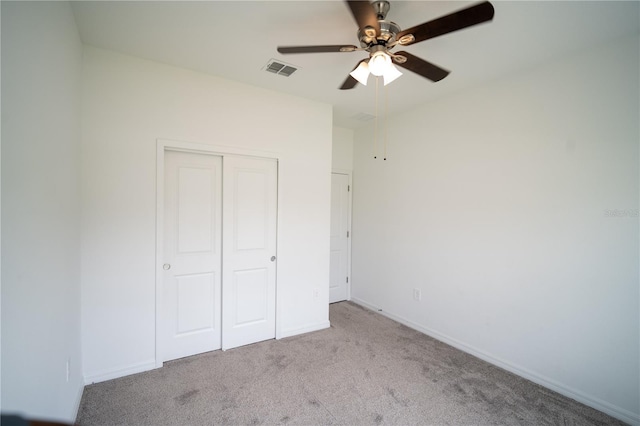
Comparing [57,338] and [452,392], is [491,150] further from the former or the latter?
[57,338]

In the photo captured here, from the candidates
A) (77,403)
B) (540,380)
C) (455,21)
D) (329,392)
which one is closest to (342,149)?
(455,21)

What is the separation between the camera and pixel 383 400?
7.43 ft

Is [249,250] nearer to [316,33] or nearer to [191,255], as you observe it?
[191,255]

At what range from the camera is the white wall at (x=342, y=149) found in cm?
457

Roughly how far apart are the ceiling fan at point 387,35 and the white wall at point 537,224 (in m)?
1.30

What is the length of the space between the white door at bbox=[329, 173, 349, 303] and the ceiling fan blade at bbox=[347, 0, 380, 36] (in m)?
3.08

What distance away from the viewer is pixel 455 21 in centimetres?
147

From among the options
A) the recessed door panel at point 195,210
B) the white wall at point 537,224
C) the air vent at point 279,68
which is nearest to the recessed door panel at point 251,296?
the recessed door panel at point 195,210

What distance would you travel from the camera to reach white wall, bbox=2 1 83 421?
1.08 m

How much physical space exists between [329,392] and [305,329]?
1.17m

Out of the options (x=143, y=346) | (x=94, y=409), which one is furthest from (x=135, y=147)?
(x=94, y=409)

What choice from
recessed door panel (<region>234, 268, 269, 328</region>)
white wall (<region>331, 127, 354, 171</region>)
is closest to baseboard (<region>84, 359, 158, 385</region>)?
recessed door panel (<region>234, 268, 269, 328</region>)

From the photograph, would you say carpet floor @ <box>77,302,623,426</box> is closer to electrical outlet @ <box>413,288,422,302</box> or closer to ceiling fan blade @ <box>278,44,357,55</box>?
electrical outlet @ <box>413,288,422,302</box>

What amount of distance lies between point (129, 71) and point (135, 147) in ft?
2.13
